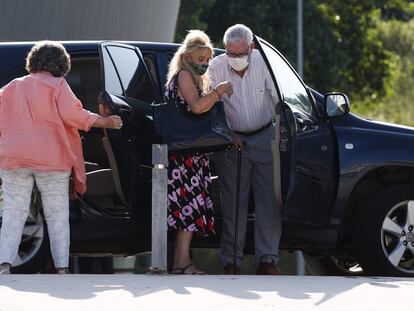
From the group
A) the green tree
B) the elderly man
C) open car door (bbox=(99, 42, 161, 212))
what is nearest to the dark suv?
open car door (bbox=(99, 42, 161, 212))

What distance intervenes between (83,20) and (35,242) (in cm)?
1274

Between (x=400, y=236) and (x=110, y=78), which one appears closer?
(x=110, y=78)

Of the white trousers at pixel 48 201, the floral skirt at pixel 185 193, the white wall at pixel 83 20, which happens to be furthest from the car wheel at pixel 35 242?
the white wall at pixel 83 20

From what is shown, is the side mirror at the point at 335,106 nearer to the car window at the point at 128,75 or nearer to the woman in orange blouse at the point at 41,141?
the car window at the point at 128,75

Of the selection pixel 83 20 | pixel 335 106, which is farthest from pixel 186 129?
pixel 83 20

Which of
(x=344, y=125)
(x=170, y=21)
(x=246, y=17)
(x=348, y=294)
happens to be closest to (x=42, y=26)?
(x=170, y=21)

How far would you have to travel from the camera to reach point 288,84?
9.95 meters

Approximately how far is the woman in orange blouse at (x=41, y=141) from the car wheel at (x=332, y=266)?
2.58 meters

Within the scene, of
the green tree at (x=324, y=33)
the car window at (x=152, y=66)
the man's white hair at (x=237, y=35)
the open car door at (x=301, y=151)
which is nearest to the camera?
the open car door at (x=301, y=151)

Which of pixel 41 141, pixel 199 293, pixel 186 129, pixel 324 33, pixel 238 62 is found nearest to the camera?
pixel 199 293

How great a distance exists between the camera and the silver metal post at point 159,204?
355 inches

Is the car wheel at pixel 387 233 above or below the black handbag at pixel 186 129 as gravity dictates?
below

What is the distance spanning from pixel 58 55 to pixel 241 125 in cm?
144

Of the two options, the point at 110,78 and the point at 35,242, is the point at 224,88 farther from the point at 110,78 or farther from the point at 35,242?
the point at 35,242
